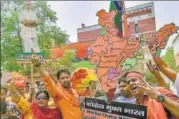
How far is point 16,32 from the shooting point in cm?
1816

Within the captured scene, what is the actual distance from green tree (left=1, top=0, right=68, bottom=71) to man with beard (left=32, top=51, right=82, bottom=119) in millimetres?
12860

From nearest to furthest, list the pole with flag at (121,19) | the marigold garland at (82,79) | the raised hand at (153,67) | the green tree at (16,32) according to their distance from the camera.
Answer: the raised hand at (153,67), the pole with flag at (121,19), the marigold garland at (82,79), the green tree at (16,32)

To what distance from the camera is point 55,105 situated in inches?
149

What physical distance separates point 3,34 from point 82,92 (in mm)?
14624

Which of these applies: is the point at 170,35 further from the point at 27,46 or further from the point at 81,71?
the point at 27,46

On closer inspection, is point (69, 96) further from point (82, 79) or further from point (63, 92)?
point (82, 79)

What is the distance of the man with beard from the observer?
3.58 meters

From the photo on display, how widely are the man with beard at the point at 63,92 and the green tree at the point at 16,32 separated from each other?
42.2ft

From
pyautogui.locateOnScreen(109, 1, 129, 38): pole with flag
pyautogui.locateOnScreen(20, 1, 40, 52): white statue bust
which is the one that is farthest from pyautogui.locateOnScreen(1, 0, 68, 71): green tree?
pyautogui.locateOnScreen(109, 1, 129, 38): pole with flag

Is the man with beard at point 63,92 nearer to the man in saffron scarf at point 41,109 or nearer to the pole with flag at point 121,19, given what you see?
the man in saffron scarf at point 41,109

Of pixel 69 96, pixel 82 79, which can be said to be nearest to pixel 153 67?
pixel 69 96

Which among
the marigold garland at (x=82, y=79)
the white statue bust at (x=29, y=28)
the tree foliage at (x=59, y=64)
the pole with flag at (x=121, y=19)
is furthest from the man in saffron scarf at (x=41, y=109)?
the white statue bust at (x=29, y=28)

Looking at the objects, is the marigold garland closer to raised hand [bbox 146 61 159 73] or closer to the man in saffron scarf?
the man in saffron scarf

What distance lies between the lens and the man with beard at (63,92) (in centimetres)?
358
